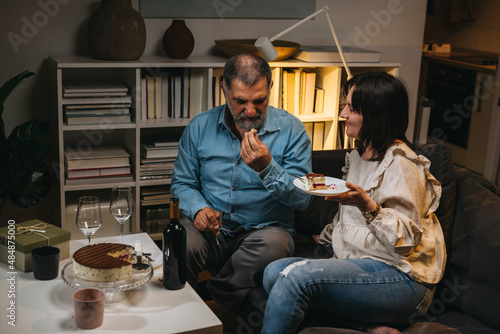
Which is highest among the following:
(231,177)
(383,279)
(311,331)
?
(231,177)

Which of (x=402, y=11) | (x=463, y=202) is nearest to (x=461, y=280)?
(x=463, y=202)

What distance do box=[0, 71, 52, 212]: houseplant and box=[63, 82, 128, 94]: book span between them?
0.21 m

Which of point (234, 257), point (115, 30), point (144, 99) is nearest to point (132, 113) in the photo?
point (144, 99)

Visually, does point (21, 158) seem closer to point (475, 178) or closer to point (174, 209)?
point (174, 209)

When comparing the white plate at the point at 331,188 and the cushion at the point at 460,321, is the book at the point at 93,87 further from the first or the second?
the cushion at the point at 460,321

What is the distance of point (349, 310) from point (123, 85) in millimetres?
1827

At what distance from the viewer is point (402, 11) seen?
3.67m

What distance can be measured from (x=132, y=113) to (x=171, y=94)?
232mm

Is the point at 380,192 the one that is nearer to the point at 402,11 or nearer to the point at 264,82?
the point at 264,82

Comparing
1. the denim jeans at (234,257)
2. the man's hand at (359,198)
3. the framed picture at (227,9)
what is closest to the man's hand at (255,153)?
the denim jeans at (234,257)

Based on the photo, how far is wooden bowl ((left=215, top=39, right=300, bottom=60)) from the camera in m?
3.00

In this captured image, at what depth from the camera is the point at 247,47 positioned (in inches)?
117

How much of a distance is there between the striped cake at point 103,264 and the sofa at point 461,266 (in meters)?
0.56

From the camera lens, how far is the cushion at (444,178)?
2.04m
